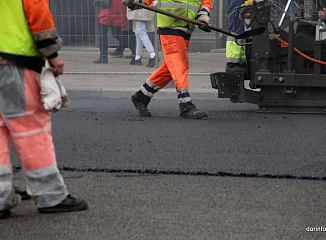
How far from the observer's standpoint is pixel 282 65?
27.6 ft

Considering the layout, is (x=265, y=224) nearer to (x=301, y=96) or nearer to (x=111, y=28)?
(x=301, y=96)

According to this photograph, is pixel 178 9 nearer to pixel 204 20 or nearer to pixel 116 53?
pixel 204 20

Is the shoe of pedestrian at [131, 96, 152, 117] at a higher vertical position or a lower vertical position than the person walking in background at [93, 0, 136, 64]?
lower

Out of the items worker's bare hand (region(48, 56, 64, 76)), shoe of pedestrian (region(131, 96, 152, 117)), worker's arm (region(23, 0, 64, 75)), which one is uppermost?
worker's arm (region(23, 0, 64, 75))

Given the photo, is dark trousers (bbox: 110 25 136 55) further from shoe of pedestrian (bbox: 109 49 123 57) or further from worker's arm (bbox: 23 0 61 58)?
worker's arm (bbox: 23 0 61 58)

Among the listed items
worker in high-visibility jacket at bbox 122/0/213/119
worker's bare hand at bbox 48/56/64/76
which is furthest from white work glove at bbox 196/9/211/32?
worker's bare hand at bbox 48/56/64/76

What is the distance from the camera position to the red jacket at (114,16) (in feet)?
39.1

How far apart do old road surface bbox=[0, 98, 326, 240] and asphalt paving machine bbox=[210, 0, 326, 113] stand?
21 cm

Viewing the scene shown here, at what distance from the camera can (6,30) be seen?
14.2 ft

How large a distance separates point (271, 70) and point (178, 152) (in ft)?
8.03

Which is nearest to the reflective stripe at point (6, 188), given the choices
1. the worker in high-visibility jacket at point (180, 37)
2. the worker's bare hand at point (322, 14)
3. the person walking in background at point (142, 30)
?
the worker in high-visibility jacket at point (180, 37)

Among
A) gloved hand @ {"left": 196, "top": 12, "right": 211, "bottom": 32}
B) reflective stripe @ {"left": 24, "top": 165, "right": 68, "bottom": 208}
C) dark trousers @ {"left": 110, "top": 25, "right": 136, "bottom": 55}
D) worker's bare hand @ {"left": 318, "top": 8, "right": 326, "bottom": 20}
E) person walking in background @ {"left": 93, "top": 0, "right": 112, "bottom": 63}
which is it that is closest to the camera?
reflective stripe @ {"left": 24, "top": 165, "right": 68, "bottom": 208}

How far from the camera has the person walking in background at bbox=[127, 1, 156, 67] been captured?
1172 cm
